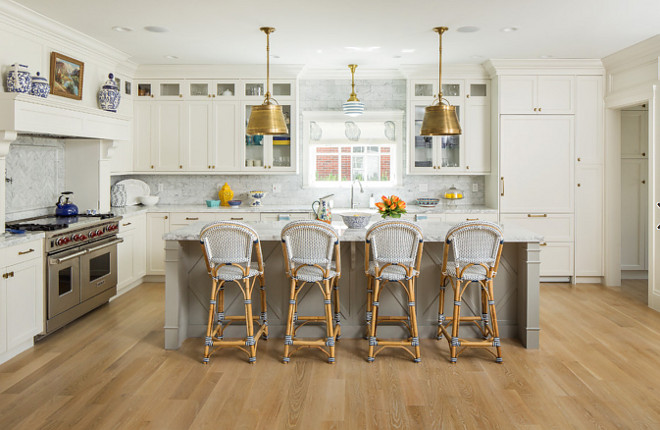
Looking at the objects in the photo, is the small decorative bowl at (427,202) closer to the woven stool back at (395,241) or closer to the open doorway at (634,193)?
the open doorway at (634,193)

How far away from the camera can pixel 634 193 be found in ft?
22.1

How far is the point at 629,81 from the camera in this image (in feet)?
19.2

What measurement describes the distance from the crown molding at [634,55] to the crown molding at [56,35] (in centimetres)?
551

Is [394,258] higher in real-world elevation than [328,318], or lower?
higher

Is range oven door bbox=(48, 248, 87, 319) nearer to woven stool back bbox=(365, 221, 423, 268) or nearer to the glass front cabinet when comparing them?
woven stool back bbox=(365, 221, 423, 268)

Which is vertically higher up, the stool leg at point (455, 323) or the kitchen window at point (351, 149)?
the kitchen window at point (351, 149)

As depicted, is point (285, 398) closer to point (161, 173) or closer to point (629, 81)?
point (161, 173)

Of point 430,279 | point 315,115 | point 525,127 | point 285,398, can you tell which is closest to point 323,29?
point 315,115

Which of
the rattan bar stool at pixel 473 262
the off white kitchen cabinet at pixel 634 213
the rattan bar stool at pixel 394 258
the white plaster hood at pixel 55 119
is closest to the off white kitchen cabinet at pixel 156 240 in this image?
the white plaster hood at pixel 55 119

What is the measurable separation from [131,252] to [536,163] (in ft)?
16.0

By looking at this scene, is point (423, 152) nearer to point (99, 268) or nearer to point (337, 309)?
point (337, 309)

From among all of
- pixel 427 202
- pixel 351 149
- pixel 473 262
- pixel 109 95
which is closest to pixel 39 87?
pixel 109 95

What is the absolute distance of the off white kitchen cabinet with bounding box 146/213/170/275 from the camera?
6.45 m

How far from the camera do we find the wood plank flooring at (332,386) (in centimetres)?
289
